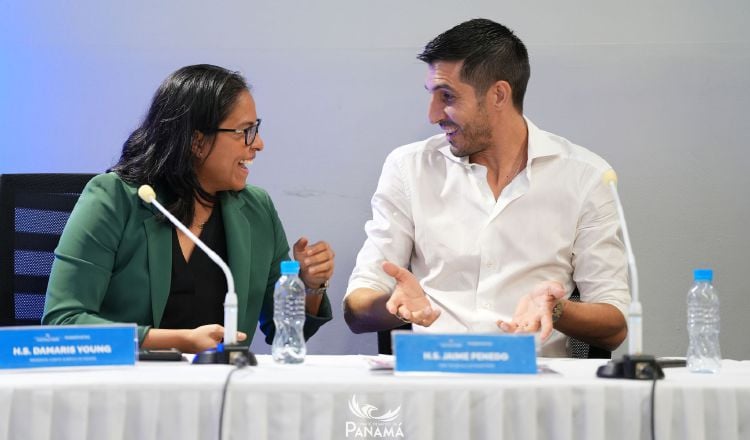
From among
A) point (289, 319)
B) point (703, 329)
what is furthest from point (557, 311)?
Result: point (289, 319)

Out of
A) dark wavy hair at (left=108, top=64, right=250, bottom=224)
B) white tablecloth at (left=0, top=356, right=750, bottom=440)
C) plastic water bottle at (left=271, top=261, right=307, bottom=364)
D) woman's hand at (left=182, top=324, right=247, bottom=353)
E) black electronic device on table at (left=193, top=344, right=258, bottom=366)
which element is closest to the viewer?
white tablecloth at (left=0, top=356, right=750, bottom=440)

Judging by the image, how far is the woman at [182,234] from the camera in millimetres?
2207

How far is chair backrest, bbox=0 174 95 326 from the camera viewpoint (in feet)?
8.44

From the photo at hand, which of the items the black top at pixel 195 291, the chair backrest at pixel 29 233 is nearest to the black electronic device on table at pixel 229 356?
the black top at pixel 195 291

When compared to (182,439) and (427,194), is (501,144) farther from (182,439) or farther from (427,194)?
(182,439)

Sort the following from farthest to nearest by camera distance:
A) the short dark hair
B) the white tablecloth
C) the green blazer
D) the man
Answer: the short dark hair < the man < the green blazer < the white tablecloth

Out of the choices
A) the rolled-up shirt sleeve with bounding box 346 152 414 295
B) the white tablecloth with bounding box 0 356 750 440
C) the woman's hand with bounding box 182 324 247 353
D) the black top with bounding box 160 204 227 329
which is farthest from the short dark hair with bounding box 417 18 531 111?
the white tablecloth with bounding box 0 356 750 440

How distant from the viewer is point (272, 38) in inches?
119

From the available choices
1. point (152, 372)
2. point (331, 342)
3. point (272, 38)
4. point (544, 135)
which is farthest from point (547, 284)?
point (272, 38)

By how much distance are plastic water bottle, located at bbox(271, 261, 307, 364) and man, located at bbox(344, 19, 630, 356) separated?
0.50 metres

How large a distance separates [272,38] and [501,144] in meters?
0.87

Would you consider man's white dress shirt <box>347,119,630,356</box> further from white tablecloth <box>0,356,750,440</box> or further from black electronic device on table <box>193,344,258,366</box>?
white tablecloth <box>0,356,750,440</box>

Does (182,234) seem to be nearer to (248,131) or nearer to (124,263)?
(124,263)

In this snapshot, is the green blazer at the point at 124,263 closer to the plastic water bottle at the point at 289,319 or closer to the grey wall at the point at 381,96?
the plastic water bottle at the point at 289,319
